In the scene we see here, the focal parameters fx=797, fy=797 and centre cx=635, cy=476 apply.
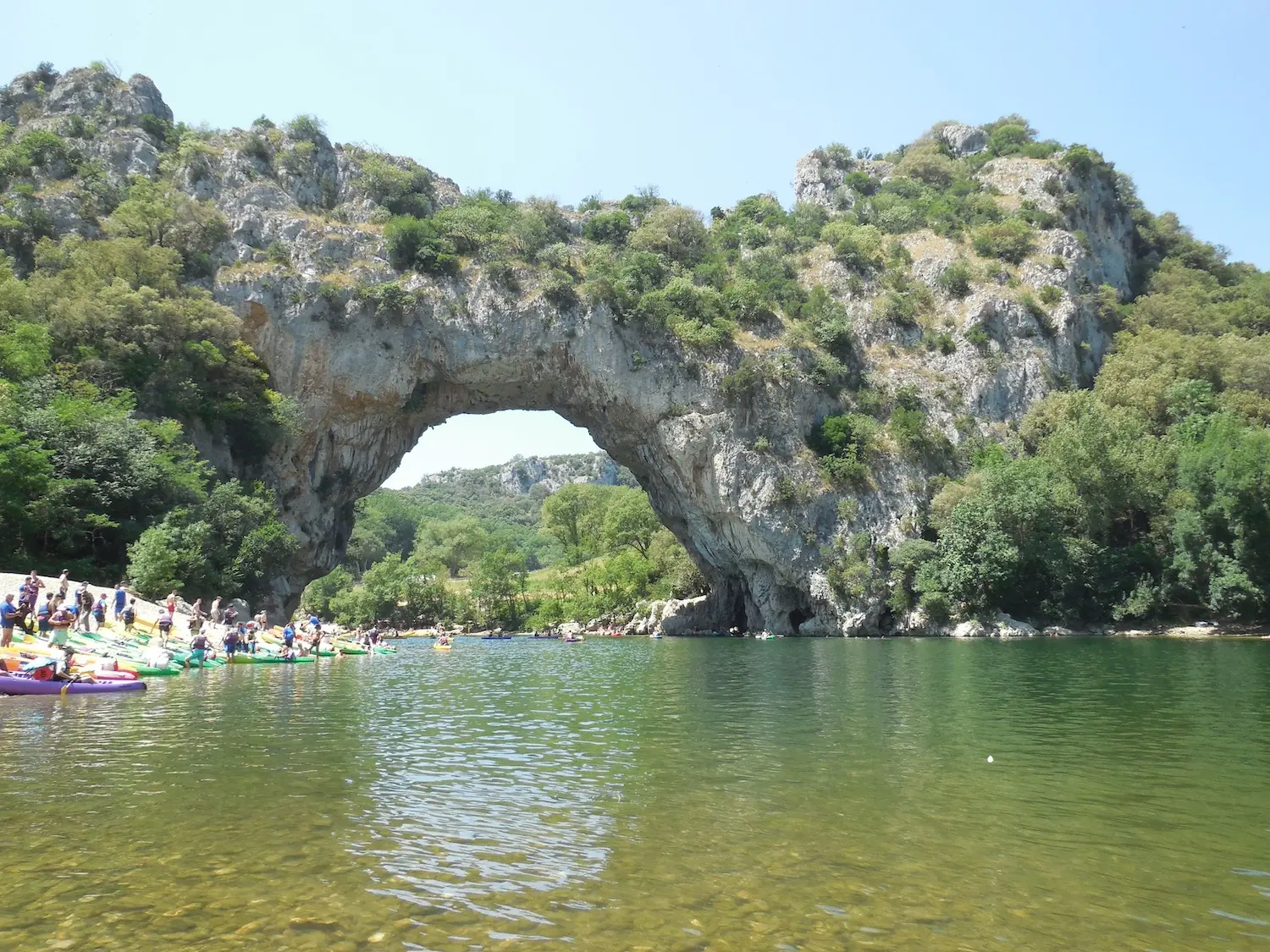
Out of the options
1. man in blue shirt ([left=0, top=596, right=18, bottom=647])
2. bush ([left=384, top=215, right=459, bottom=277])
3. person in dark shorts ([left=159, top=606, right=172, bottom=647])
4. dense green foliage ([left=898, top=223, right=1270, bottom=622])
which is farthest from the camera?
bush ([left=384, top=215, right=459, bottom=277])

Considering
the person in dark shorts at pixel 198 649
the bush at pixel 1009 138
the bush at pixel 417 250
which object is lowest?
the person in dark shorts at pixel 198 649

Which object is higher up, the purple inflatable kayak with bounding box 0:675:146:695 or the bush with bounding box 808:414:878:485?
the bush with bounding box 808:414:878:485

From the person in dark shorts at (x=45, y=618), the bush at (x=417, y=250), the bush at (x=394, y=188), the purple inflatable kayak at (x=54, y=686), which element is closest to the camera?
the purple inflatable kayak at (x=54, y=686)

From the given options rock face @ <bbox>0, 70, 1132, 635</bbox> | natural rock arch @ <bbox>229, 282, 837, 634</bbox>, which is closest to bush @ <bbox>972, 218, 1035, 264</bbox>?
rock face @ <bbox>0, 70, 1132, 635</bbox>

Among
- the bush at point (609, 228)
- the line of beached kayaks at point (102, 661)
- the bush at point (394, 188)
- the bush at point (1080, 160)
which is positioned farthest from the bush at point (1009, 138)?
the line of beached kayaks at point (102, 661)

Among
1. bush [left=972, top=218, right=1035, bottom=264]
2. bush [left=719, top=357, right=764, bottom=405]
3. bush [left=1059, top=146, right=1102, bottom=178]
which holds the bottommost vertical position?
bush [left=719, top=357, right=764, bottom=405]

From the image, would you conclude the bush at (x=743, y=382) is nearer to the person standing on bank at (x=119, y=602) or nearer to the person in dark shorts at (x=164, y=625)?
the person in dark shorts at (x=164, y=625)

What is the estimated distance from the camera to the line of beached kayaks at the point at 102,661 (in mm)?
14703

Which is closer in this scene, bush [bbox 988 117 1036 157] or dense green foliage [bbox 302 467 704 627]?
dense green foliage [bbox 302 467 704 627]

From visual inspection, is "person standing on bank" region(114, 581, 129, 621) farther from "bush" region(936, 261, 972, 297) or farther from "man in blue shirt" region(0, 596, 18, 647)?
"bush" region(936, 261, 972, 297)

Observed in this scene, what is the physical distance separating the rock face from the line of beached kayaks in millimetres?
16610

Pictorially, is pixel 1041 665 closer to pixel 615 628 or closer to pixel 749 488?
pixel 749 488

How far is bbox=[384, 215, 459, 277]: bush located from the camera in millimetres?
44875

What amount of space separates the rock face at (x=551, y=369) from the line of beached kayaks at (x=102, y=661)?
54.5 ft
